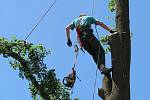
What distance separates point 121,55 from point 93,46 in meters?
0.77

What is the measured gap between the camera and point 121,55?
260 inches

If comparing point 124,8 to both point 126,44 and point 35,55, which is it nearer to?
point 126,44

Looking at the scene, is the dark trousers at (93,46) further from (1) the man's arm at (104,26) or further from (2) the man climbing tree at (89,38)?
(1) the man's arm at (104,26)

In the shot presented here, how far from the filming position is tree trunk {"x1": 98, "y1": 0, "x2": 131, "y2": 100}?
6.37 meters

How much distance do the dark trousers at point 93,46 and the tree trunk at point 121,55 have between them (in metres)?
0.53

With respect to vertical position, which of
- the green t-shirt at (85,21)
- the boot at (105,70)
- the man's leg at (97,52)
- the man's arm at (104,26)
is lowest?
the boot at (105,70)

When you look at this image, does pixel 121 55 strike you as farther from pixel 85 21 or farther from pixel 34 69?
pixel 34 69

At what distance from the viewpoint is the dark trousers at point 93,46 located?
7230 mm

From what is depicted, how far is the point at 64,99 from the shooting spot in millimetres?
11664

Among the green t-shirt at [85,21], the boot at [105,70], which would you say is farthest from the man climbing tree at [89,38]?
the boot at [105,70]

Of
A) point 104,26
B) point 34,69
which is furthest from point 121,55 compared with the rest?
point 34,69

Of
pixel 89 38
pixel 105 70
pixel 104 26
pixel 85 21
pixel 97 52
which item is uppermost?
pixel 85 21

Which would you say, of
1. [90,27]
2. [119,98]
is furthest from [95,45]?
[119,98]

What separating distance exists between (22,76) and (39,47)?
0.92m
